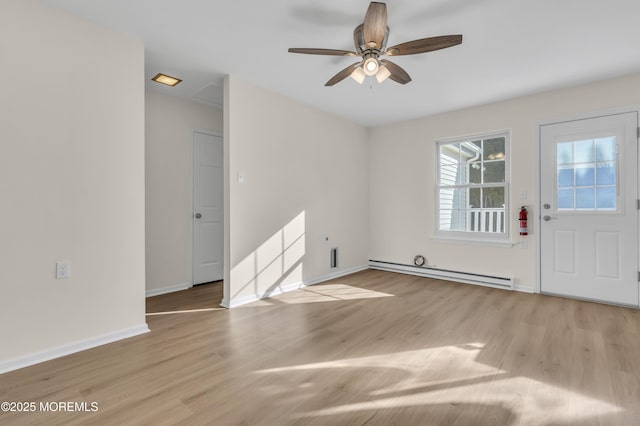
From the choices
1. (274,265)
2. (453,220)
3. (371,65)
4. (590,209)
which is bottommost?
(274,265)

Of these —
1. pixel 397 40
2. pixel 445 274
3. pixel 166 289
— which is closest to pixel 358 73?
pixel 397 40

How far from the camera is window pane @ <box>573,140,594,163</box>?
3531 millimetres

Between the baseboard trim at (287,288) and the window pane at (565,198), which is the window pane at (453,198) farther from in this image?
the baseboard trim at (287,288)

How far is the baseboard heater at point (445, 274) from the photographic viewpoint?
4.12 metres

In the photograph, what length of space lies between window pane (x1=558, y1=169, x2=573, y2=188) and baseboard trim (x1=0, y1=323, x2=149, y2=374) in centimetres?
485

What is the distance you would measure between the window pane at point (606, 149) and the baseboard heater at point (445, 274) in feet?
5.85

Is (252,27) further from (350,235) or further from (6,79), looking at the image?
(350,235)

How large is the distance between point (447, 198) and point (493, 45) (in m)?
2.49

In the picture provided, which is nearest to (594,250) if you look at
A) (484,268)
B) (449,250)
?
(484,268)

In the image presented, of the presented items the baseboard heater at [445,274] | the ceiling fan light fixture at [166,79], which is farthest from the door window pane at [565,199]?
the ceiling fan light fixture at [166,79]

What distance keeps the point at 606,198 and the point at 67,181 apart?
5.31 m

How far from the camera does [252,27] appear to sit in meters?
2.46

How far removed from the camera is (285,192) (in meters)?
3.99

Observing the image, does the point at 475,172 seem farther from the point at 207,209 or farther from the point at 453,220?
the point at 207,209
